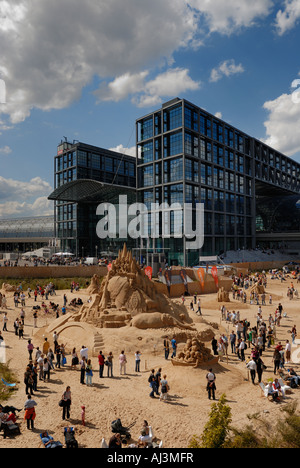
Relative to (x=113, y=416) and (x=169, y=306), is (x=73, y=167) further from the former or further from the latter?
(x=113, y=416)

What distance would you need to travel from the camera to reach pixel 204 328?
2469cm

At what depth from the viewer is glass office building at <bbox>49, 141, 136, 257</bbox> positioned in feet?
265

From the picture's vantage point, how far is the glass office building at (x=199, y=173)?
69000mm

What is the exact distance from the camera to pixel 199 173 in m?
71.5

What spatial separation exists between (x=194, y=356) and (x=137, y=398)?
11.9 ft

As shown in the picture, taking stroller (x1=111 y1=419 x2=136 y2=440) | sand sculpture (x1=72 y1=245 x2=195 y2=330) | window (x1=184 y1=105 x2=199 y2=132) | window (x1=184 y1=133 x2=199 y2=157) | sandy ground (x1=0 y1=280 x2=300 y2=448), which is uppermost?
window (x1=184 y1=105 x2=199 y2=132)

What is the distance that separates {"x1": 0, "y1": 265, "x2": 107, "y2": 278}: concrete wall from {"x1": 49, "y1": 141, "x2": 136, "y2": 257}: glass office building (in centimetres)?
2618

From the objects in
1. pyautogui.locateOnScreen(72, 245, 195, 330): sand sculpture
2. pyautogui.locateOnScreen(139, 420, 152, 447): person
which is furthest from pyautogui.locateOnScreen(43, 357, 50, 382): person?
pyautogui.locateOnScreen(139, 420, 152, 447): person

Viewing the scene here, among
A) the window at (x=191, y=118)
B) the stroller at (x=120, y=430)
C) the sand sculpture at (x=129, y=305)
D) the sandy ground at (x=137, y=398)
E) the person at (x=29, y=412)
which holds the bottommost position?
the sandy ground at (x=137, y=398)

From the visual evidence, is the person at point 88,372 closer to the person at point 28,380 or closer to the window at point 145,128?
the person at point 28,380

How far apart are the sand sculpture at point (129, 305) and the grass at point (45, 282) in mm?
21631

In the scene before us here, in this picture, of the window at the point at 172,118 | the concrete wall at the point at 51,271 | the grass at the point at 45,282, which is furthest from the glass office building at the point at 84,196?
the grass at the point at 45,282

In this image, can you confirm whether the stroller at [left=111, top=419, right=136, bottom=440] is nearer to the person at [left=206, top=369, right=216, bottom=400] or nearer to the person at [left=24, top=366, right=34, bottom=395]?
the person at [left=206, top=369, right=216, bottom=400]
